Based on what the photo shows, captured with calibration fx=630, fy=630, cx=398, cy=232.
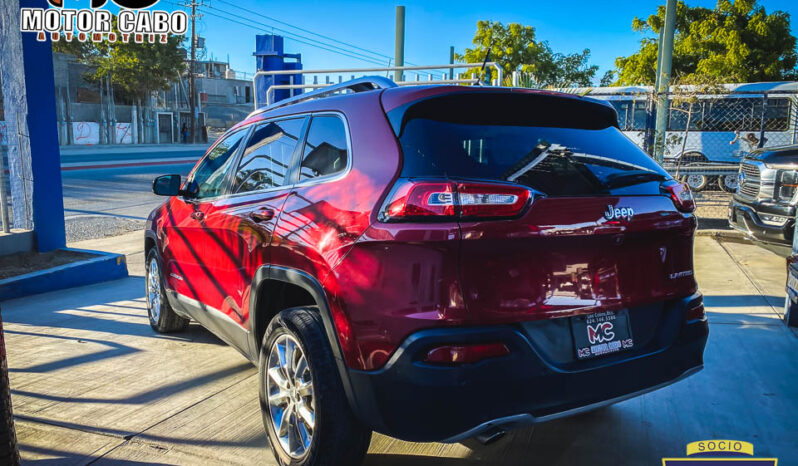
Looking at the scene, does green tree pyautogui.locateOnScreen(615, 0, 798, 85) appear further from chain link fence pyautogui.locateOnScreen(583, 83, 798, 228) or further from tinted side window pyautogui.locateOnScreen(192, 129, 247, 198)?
tinted side window pyautogui.locateOnScreen(192, 129, 247, 198)

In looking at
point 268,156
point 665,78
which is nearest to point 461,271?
point 268,156

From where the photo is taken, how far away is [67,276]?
685 centimetres

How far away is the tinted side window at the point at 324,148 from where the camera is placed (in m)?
2.87

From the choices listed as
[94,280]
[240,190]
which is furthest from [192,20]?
[240,190]

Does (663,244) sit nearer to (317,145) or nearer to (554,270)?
(554,270)

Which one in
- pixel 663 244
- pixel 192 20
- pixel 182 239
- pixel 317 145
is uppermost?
pixel 192 20

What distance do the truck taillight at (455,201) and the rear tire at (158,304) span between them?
3.17m

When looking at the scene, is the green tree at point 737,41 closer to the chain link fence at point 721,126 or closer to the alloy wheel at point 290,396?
the chain link fence at point 721,126

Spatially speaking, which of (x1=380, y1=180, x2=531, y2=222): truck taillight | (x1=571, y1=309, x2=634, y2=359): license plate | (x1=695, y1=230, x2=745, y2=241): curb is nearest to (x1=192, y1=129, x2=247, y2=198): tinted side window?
(x1=380, y1=180, x2=531, y2=222): truck taillight

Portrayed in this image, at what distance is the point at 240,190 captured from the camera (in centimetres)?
373

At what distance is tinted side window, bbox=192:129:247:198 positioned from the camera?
13.4ft

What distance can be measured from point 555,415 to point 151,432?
2.19m

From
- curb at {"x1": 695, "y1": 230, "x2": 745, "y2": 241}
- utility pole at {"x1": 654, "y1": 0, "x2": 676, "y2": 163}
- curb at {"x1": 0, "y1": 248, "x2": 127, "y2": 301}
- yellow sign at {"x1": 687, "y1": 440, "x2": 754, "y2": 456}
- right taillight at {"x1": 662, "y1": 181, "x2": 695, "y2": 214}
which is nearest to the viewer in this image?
right taillight at {"x1": 662, "y1": 181, "x2": 695, "y2": 214}

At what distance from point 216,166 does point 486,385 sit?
2.75 meters
